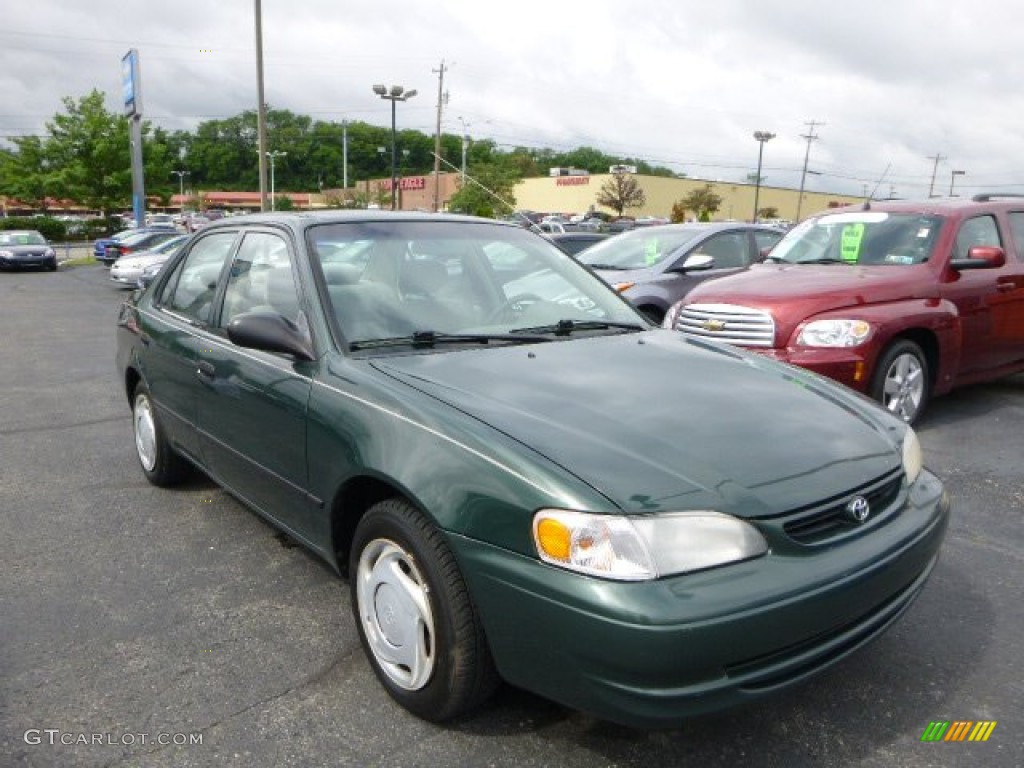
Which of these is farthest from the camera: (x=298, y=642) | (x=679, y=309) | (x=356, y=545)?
(x=679, y=309)

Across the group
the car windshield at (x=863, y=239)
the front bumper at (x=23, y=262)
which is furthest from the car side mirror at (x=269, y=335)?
the front bumper at (x=23, y=262)

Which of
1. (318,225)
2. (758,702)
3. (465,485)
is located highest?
(318,225)

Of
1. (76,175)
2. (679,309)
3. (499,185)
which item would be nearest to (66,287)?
(679,309)

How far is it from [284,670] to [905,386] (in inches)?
181

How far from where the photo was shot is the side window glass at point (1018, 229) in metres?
6.50

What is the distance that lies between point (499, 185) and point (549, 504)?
51186 millimetres

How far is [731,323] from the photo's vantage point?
5.68 m

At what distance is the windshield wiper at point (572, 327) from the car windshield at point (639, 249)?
5.11 metres

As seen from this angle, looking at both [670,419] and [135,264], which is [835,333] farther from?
[135,264]

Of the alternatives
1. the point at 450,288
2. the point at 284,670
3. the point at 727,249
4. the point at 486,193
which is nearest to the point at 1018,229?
the point at 727,249

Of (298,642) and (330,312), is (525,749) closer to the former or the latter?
(298,642)

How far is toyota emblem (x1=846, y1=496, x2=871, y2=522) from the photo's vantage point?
2.21 metres

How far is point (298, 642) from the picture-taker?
9.46 ft

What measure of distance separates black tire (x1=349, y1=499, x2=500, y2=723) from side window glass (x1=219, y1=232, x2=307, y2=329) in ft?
3.11
